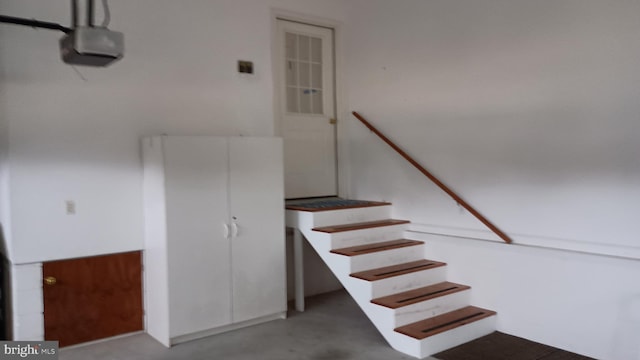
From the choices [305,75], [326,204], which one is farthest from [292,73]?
[326,204]

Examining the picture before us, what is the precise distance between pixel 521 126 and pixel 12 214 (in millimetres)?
3804

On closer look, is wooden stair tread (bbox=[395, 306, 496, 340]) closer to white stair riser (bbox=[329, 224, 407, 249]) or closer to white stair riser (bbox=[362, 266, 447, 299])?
white stair riser (bbox=[362, 266, 447, 299])

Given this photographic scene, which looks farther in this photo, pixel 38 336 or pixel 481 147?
pixel 481 147

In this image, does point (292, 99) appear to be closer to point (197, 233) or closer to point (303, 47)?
point (303, 47)

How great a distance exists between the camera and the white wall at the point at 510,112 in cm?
351

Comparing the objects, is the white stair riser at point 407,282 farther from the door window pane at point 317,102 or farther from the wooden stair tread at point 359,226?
the door window pane at point 317,102

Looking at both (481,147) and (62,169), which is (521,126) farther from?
(62,169)

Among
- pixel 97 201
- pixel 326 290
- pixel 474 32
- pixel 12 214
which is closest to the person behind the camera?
pixel 12 214

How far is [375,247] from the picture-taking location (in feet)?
14.9

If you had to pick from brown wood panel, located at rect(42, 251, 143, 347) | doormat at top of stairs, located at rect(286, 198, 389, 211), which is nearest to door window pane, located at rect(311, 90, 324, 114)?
doormat at top of stairs, located at rect(286, 198, 389, 211)

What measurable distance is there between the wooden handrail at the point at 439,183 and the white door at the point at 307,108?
43 cm

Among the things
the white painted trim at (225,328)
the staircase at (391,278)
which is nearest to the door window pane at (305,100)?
the staircase at (391,278)

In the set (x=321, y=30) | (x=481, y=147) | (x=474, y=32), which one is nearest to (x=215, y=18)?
(x=321, y=30)

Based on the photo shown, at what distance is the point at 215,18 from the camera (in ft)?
15.2
